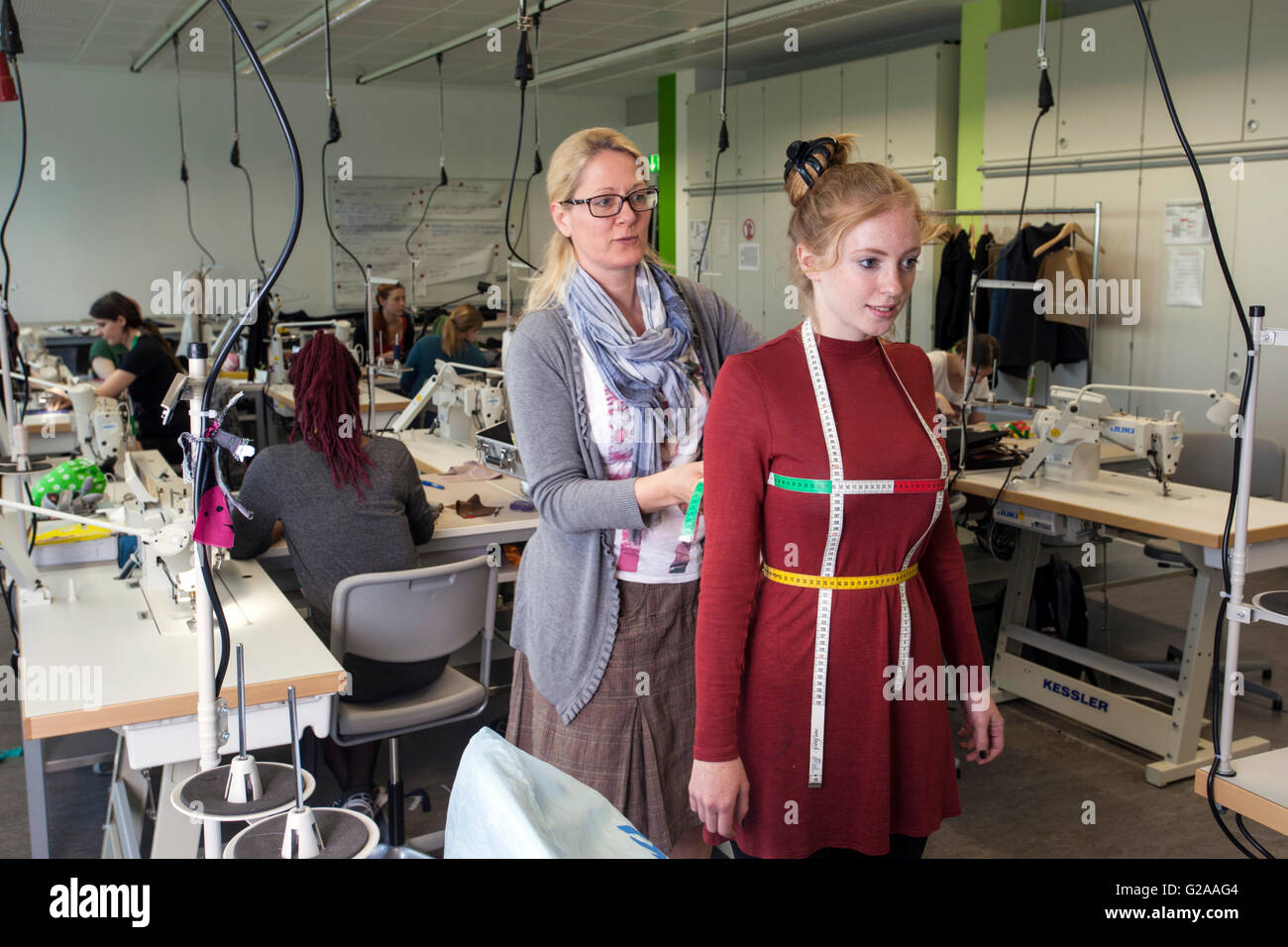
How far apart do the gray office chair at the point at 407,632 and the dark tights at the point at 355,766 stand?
0.48 feet

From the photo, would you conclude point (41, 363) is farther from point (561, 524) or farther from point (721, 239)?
point (561, 524)

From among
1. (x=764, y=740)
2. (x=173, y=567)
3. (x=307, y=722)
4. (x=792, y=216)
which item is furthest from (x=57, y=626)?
(x=792, y=216)

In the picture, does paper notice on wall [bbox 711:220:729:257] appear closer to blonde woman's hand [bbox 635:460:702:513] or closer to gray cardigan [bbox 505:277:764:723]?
gray cardigan [bbox 505:277:764:723]

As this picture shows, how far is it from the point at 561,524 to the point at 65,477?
70.9 inches

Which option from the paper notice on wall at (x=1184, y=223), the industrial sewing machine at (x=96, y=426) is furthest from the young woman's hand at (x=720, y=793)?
the paper notice on wall at (x=1184, y=223)

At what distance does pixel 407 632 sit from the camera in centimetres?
243

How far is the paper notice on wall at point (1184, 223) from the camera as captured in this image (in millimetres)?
5289

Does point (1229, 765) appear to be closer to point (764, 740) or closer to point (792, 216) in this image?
point (764, 740)

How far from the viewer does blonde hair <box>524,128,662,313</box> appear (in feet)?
5.64

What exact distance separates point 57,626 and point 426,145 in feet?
28.2

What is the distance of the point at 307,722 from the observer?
1.97 metres

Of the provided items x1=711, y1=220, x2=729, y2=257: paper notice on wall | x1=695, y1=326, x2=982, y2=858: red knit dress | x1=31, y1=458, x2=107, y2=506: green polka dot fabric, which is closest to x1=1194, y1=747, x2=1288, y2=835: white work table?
x1=695, y1=326, x2=982, y2=858: red knit dress

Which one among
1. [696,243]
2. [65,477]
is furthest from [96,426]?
[696,243]

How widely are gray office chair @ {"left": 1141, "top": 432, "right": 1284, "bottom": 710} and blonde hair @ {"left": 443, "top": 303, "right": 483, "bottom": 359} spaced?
10.8 ft
